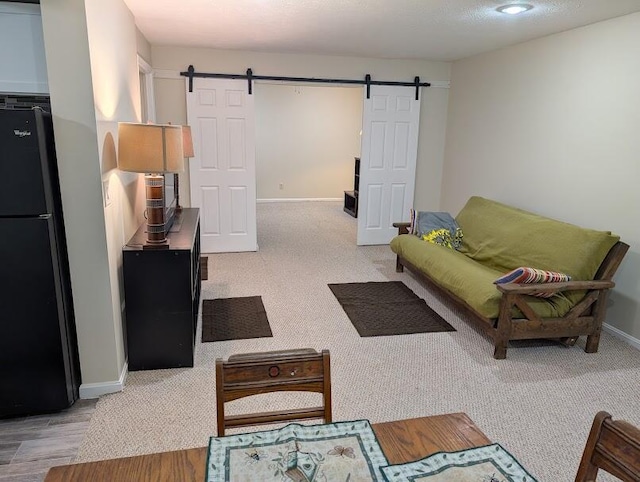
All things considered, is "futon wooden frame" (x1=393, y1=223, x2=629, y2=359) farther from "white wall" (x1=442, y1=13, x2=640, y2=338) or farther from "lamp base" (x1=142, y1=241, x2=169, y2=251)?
"lamp base" (x1=142, y1=241, x2=169, y2=251)

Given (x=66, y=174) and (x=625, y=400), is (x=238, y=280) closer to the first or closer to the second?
(x=66, y=174)

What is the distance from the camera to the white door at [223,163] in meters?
5.18

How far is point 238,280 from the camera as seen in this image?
4.57 m

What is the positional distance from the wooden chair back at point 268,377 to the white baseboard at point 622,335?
10.1 ft

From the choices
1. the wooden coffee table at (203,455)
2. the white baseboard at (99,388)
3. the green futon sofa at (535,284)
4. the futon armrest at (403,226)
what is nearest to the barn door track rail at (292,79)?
the futon armrest at (403,226)

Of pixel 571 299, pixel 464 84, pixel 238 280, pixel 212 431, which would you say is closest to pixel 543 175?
pixel 571 299

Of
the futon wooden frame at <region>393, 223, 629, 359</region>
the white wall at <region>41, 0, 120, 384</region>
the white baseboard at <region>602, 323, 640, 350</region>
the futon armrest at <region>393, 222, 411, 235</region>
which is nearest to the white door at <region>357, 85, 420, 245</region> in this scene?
the futon armrest at <region>393, 222, 411, 235</region>

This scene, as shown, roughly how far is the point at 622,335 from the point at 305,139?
669cm

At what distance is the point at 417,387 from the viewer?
2.76 meters

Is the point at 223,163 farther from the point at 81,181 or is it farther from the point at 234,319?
the point at 81,181

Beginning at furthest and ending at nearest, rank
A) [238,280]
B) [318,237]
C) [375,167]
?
[318,237]
[375,167]
[238,280]

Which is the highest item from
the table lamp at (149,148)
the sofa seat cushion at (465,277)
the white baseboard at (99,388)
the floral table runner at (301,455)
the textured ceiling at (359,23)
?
the textured ceiling at (359,23)

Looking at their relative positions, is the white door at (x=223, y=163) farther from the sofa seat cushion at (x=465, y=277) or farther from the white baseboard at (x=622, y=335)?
the white baseboard at (x=622, y=335)

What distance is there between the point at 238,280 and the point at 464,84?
140 inches
